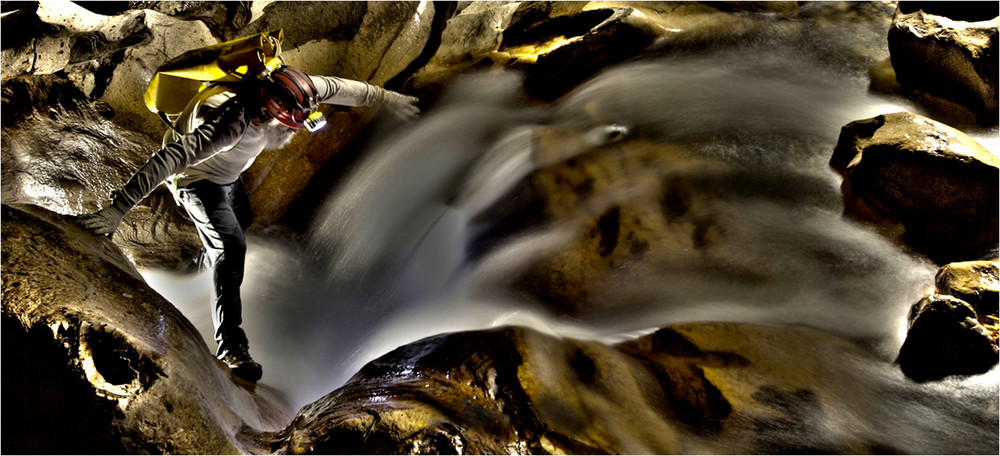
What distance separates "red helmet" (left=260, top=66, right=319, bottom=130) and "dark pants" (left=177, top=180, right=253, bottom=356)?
713 millimetres

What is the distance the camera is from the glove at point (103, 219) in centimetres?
259

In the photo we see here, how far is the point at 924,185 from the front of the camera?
10.2 ft

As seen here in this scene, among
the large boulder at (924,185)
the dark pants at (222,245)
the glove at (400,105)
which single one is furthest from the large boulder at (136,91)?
the large boulder at (924,185)

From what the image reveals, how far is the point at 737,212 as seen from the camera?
3553mm

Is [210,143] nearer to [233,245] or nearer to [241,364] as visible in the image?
[233,245]

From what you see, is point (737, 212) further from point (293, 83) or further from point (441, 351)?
point (293, 83)

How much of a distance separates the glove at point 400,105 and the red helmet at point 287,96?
3.17 feet

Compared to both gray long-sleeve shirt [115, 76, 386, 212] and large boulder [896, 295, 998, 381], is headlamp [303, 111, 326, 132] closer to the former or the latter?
gray long-sleeve shirt [115, 76, 386, 212]

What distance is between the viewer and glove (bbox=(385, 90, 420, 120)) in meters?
3.93

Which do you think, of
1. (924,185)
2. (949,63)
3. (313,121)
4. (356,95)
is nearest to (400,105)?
(356,95)

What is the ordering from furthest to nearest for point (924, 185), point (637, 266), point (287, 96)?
1. point (637, 266)
2. point (924, 185)
3. point (287, 96)

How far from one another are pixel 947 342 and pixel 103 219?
4040 mm

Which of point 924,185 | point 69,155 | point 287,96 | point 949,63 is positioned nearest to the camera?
point 287,96

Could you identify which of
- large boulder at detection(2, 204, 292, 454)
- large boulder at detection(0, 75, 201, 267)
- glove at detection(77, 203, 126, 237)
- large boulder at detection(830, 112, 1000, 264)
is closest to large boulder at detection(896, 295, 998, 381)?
large boulder at detection(830, 112, 1000, 264)
